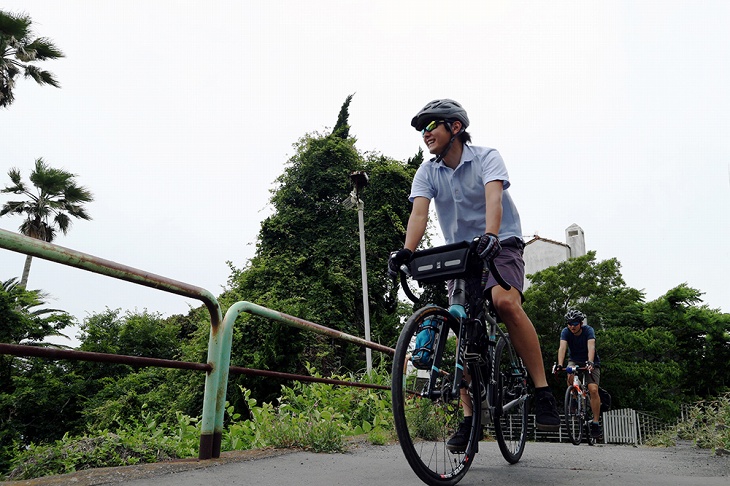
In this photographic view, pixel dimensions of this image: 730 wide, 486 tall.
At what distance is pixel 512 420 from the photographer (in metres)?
3.83

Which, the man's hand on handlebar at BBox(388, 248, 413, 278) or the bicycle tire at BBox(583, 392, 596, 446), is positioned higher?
the man's hand on handlebar at BBox(388, 248, 413, 278)

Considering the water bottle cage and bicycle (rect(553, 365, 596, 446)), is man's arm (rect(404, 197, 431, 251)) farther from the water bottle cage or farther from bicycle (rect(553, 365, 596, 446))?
bicycle (rect(553, 365, 596, 446))

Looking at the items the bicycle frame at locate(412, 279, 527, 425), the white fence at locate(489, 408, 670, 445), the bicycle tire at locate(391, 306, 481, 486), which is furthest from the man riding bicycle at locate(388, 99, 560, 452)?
the white fence at locate(489, 408, 670, 445)

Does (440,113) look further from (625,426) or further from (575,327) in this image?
(625,426)

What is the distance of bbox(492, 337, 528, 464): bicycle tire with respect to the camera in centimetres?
352

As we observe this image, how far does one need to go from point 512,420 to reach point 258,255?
27.3 metres

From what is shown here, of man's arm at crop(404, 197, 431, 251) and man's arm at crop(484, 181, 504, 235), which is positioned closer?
man's arm at crop(484, 181, 504, 235)

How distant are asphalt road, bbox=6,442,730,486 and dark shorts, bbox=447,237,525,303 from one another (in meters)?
0.94

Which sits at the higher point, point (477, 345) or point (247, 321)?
point (247, 321)

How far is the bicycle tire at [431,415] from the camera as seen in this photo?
8.60ft

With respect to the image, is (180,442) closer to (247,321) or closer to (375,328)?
(247,321)

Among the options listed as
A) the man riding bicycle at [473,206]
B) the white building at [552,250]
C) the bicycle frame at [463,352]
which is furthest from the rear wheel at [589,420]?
the white building at [552,250]

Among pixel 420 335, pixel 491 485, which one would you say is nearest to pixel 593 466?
pixel 491 485

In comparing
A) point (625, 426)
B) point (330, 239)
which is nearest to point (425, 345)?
point (330, 239)
